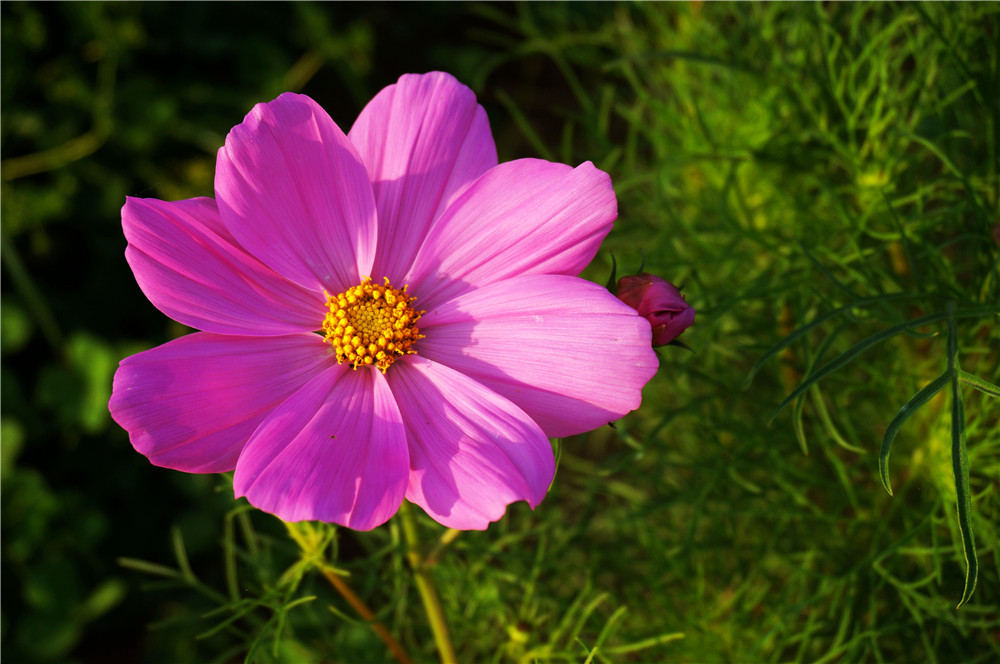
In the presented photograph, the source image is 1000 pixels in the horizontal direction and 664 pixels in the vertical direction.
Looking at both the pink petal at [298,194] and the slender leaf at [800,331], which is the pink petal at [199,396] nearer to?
the pink petal at [298,194]

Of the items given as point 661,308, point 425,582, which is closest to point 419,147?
point 661,308

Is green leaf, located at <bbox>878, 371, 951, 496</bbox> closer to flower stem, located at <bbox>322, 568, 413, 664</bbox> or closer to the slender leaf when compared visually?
the slender leaf

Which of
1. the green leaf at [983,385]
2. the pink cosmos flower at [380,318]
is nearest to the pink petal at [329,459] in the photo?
the pink cosmos flower at [380,318]

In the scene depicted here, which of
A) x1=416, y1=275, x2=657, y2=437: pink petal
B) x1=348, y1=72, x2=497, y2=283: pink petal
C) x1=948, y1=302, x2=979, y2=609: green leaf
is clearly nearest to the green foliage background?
x1=948, y1=302, x2=979, y2=609: green leaf

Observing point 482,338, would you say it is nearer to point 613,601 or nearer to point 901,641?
point 613,601

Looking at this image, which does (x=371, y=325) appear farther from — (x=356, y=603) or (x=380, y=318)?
(x=356, y=603)
